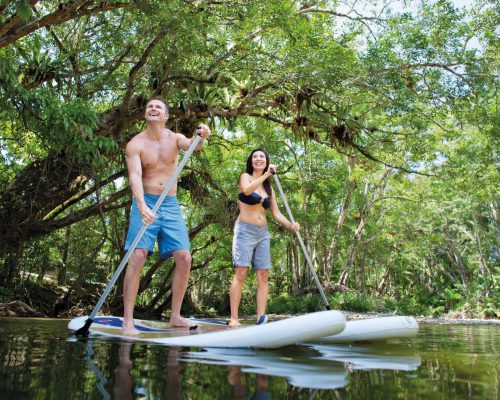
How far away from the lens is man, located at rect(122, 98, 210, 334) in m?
3.78

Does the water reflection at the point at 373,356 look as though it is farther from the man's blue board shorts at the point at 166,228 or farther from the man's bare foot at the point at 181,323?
the man's blue board shorts at the point at 166,228

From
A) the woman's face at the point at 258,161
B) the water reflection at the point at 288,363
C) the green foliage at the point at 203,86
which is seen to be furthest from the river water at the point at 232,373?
the green foliage at the point at 203,86

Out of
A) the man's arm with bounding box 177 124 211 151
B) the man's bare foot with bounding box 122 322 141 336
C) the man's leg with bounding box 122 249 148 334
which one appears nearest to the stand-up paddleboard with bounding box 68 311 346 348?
the man's bare foot with bounding box 122 322 141 336

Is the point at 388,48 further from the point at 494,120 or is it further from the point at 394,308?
the point at 394,308

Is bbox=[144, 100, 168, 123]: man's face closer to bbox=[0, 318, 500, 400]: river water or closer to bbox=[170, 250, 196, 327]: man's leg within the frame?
bbox=[170, 250, 196, 327]: man's leg

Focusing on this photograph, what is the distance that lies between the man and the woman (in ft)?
1.99

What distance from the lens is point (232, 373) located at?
6.64ft

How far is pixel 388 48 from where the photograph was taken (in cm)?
781

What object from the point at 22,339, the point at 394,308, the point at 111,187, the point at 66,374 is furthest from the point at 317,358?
the point at 394,308

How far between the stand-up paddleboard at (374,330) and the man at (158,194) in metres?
1.25

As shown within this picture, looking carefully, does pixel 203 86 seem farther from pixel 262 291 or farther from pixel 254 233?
pixel 262 291

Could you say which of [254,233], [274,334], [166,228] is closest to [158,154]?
[166,228]

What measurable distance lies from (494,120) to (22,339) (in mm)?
8688

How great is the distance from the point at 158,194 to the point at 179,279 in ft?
2.33
